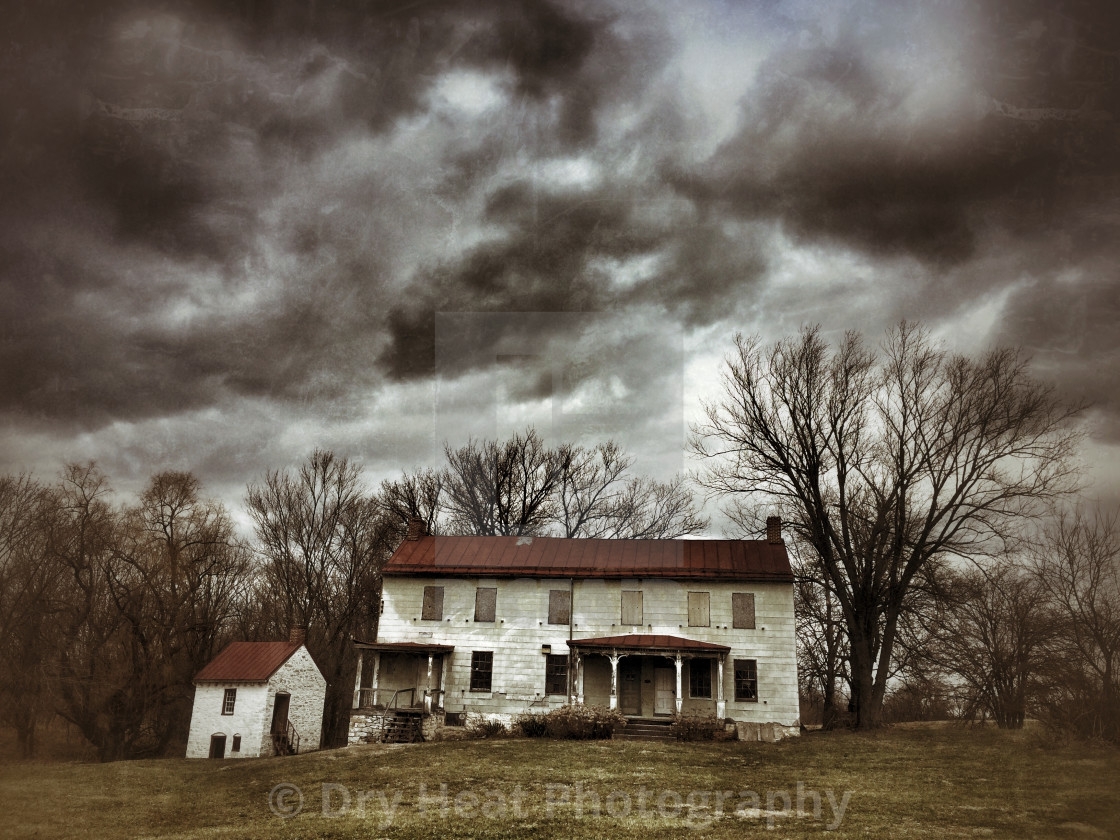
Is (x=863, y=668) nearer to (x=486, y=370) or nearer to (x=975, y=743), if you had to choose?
(x=975, y=743)

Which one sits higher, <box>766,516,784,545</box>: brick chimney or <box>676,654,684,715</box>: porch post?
<box>766,516,784,545</box>: brick chimney

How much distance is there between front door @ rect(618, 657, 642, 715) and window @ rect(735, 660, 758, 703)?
336 cm

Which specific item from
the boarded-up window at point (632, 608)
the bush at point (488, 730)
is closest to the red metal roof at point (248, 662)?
the bush at point (488, 730)

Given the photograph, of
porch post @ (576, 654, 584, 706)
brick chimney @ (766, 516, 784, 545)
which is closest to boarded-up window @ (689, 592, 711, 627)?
brick chimney @ (766, 516, 784, 545)

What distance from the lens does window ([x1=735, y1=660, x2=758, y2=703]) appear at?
972 inches

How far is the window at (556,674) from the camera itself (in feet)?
84.9

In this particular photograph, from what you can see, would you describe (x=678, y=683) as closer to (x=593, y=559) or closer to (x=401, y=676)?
(x=593, y=559)

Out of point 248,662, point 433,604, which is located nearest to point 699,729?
point 433,604

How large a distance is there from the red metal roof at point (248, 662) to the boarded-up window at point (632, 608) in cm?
1346

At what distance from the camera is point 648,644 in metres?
24.5

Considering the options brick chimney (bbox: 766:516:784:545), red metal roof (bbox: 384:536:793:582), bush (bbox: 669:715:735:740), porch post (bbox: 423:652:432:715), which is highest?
brick chimney (bbox: 766:516:784:545)

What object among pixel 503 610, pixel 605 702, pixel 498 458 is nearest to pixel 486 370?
pixel 503 610

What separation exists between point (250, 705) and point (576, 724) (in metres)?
13.5

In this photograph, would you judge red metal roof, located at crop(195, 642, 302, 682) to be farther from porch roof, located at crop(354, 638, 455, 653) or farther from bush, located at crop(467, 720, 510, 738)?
bush, located at crop(467, 720, 510, 738)
